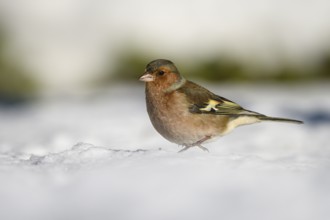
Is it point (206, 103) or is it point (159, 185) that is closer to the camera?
point (159, 185)

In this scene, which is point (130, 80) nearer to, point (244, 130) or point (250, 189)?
point (244, 130)

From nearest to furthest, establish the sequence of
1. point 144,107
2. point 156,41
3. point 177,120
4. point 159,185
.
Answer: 1. point 159,185
2. point 177,120
3. point 144,107
4. point 156,41

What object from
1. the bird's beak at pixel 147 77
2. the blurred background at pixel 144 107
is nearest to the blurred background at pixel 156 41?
the blurred background at pixel 144 107

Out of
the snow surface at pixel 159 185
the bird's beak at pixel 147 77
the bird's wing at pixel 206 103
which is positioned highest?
the bird's beak at pixel 147 77

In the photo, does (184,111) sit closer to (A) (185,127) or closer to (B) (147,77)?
(A) (185,127)

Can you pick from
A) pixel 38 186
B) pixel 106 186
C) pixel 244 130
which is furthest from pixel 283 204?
pixel 244 130

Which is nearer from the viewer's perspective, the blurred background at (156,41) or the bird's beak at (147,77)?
the bird's beak at (147,77)

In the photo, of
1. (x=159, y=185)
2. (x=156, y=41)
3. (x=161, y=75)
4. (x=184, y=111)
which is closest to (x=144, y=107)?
(x=161, y=75)

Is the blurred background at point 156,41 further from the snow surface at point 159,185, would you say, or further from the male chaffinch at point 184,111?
the snow surface at point 159,185
